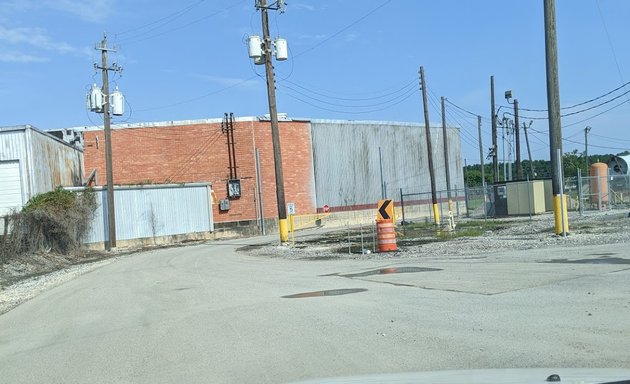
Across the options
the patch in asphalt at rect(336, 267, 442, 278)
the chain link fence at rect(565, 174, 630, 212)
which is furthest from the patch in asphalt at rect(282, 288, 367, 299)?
the chain link fence at rect(565, 174, 630, 212)

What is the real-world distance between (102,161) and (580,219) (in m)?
36.9

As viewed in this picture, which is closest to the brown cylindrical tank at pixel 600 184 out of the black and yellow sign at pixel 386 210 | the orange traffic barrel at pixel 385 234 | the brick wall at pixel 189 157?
the brick wall at pixel 189 157

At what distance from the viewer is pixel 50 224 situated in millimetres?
31078

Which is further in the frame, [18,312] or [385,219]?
[385,219]

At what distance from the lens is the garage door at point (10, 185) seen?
35.8 meters

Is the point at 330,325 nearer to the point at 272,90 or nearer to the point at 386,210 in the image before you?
the point at 386,210

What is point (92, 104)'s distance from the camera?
38.6 metres

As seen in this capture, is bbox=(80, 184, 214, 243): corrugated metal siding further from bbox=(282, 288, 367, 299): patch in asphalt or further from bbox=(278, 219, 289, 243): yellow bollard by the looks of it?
bbox=(282, 288, 367, 299): patch in asphalt

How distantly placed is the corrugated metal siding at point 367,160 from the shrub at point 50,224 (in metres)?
23.6

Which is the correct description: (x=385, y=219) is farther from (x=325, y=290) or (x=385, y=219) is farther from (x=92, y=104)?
(x=92, y=104)

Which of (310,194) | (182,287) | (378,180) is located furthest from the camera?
(378,180)

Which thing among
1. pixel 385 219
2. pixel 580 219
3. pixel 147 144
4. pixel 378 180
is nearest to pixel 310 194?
pixel 378 180

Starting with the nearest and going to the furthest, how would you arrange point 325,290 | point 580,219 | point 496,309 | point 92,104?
point 496,309 → point 325,290 → point 580,219 → point 92,104

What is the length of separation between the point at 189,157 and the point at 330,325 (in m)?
44.4
